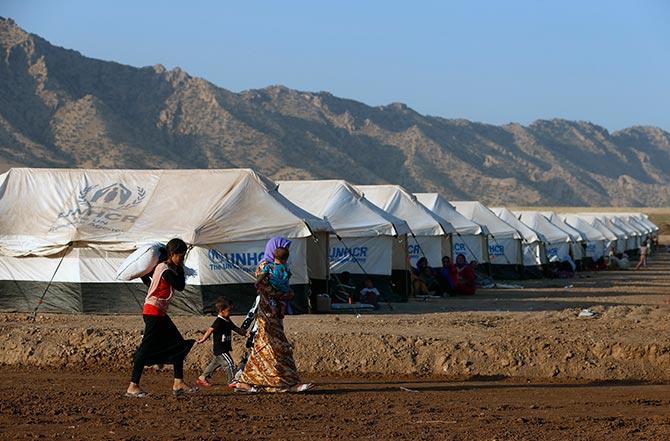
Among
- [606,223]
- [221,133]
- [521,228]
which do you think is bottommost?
[521,228]

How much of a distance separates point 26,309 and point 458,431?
42.3ft

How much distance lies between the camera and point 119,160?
91.6 metres

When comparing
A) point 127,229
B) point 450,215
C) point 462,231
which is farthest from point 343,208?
point 450,215

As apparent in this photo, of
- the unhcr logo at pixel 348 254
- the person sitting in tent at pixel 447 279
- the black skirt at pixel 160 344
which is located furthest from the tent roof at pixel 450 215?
the black skirt at pixel 160 344

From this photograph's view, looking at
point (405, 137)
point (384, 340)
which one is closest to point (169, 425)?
point (384, 340)

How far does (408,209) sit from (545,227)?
16.1 m

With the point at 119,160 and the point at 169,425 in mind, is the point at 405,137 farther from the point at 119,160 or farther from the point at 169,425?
the point at 169,425

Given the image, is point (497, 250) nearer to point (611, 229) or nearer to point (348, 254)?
point (348, 254)

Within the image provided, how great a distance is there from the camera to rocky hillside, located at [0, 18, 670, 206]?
3814 inches

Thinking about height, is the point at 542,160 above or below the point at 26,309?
above

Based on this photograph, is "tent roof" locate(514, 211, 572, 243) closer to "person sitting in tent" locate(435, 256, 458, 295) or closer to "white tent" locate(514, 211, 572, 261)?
"white tent" locate(514, 211, 572, 261)

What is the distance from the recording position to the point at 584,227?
57.1m

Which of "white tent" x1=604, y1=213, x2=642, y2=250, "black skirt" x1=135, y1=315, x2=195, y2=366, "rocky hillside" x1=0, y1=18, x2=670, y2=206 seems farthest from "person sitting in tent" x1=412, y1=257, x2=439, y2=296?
"rocky hillside" x1=0, y1=18, x2=670, y2=206

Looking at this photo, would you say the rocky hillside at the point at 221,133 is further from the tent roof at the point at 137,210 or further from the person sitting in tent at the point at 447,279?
the tent roof at the point at 137,210
